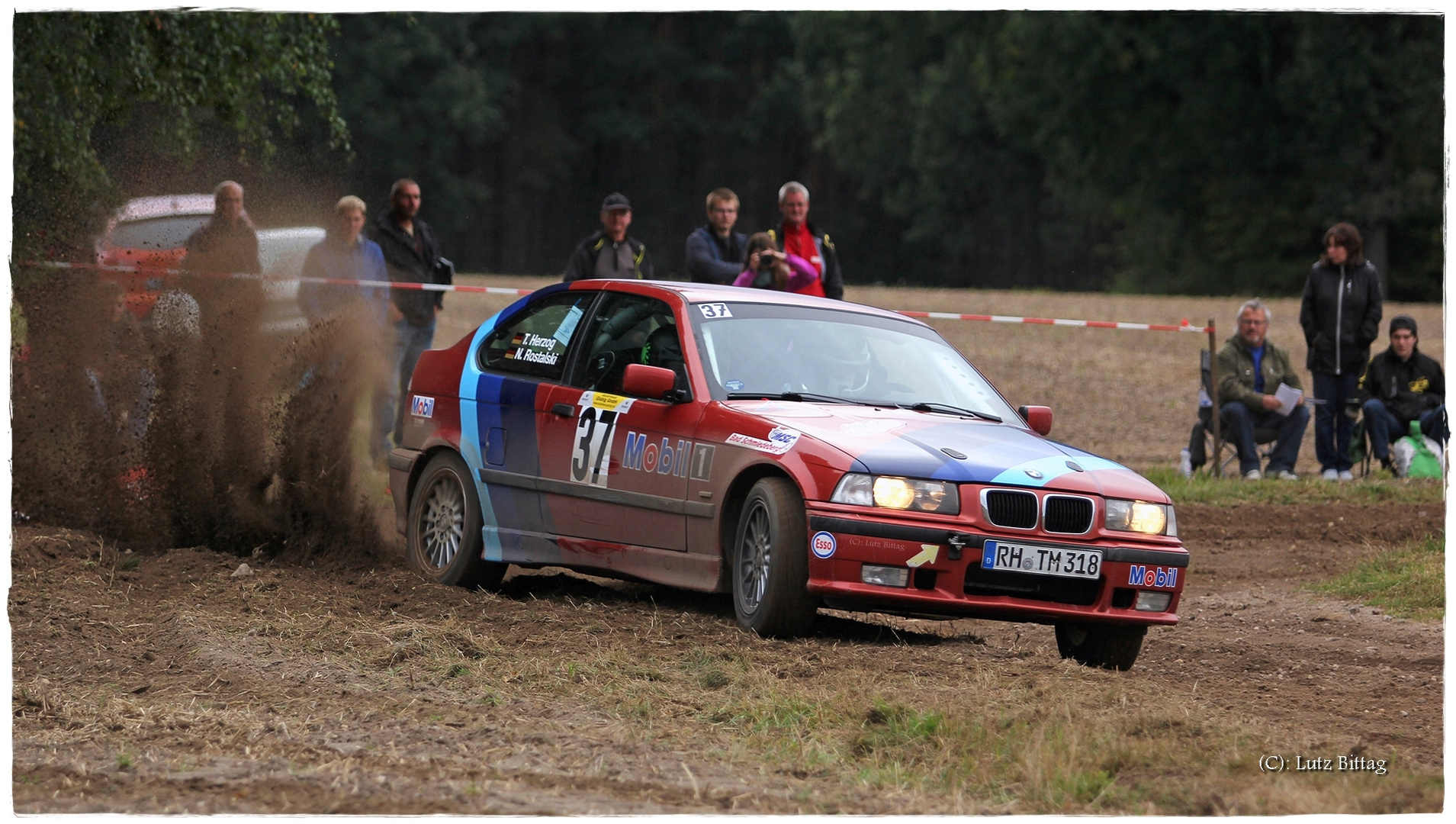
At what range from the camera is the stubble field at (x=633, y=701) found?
16.7 feet

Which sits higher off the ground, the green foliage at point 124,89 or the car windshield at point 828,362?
the green foliage at point 124,89

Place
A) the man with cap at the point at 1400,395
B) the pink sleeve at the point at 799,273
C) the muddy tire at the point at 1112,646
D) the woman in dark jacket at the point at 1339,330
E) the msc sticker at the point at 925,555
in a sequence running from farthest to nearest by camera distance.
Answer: the woman in dark jacket at the point at 1339,330, the man with cap at the point at 1400,395, the pink sleeve at the point at 799,273, the muddy tire at the point at 1112,646, the msc sticker at the point at 925,555

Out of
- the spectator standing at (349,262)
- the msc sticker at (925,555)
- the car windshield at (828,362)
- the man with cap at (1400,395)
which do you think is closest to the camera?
the msc sticker at (925,555)

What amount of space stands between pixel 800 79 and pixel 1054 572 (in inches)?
2381

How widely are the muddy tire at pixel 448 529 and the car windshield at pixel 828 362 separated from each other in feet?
5.31

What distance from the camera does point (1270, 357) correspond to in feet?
48.2

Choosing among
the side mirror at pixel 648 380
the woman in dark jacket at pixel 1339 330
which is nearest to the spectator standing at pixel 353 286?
the side mirror at pixel 648 380

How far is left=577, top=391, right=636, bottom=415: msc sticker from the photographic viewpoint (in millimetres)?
8469

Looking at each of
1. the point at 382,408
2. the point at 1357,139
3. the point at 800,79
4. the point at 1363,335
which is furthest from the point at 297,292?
the point at 800,79

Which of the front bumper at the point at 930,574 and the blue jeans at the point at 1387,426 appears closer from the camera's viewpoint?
the front bumper at the point at 930,574

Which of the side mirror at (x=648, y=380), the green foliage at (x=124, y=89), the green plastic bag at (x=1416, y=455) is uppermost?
the green foliage at (x=124, y=89)

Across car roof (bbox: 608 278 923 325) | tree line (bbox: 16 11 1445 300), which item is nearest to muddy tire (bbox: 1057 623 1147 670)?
car roof (bbox: 608 278 923 325)

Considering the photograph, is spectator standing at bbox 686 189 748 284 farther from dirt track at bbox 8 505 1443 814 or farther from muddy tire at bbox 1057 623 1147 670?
muddy tire at bbox 1057 623 1147 670

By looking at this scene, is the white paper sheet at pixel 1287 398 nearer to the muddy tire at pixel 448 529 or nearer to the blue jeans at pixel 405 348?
the blue jeans at pixel 405 348
